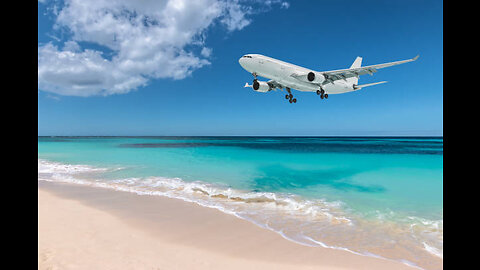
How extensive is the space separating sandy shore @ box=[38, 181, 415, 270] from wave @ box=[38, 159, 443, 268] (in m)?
0.65

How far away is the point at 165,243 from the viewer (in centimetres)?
659

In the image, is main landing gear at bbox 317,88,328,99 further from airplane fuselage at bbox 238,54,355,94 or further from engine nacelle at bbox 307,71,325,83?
engine nacelle at bbox 307,71,325,83

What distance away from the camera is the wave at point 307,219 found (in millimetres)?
7042

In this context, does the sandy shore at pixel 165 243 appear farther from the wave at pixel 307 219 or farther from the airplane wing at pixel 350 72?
the airplane wing at pixel 350 72

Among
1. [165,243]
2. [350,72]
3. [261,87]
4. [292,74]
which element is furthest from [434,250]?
[261,87]

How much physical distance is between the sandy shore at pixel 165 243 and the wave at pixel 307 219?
653 millimetres

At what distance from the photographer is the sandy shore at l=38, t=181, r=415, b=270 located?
5.46 meters

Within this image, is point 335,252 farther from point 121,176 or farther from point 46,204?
point 121,176

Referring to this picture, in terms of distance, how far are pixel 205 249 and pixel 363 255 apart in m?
4.26

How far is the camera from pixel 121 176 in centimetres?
1828

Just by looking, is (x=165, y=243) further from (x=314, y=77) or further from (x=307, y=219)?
(x=314, y=77)
